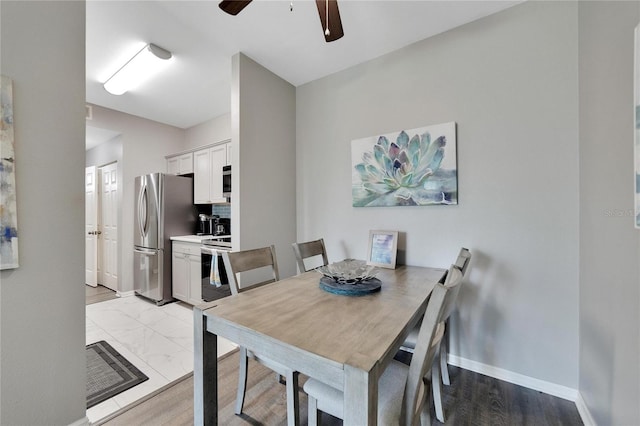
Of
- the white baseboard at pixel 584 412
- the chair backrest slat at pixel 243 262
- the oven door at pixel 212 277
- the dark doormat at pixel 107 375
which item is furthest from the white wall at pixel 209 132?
the white baseboard at pixel 584 412

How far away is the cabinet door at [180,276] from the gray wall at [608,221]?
144 inches

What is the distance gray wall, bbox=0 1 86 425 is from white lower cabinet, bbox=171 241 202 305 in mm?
1699

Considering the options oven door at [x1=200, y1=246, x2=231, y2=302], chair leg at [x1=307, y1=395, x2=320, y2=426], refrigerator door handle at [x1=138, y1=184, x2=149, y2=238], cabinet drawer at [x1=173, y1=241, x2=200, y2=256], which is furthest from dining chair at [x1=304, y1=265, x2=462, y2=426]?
refrigerator door handle at [x1=138, y1=184, x2=149, y2=238]

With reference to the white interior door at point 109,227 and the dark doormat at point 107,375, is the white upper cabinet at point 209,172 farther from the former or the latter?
the dark doormat at point 107,375

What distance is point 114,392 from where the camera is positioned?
170 centimetres

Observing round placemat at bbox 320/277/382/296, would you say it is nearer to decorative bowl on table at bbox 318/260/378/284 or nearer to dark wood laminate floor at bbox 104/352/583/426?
decorative bowl on table at bbox 318/260/378/284

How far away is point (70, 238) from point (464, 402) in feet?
8.25

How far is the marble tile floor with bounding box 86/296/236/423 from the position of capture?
5.66 ft

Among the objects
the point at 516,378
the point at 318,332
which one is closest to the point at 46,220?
the point at 318,332

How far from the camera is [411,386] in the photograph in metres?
0.86

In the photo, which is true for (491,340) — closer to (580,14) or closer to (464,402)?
(464,402)

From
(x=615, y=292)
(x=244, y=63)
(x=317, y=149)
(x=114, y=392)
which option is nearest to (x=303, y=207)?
(x=317, y=149)

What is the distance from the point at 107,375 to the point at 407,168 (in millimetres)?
2870

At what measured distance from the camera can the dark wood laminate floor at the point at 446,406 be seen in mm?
1460
